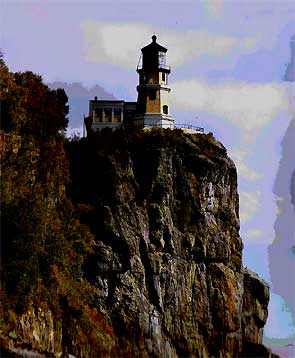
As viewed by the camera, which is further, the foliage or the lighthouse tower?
the lighthouse tower

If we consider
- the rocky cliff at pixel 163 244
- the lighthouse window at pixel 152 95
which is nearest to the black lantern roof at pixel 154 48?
the lighthouse window at pixel 152 95

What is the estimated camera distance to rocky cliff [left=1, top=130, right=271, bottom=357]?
167ft

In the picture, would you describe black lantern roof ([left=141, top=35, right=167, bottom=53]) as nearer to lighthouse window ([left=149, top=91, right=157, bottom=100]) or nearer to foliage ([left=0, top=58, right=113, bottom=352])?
lighthouse window ([left=149, top=91, right=157, bottom=100])

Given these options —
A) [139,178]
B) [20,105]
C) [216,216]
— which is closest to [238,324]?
[216,216]

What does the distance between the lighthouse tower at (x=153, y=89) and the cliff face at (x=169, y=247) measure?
304 cm

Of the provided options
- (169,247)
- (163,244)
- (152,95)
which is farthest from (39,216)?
(152,95)

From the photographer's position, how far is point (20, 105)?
47375mm

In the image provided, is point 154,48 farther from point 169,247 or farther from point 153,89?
point 169,247

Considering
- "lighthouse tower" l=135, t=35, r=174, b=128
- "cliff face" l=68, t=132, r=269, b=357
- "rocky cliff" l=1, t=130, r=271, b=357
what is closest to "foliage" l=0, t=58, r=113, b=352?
"rocky cliff" l=1, t=130, r=271, b=357

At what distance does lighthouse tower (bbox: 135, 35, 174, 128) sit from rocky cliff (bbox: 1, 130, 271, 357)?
2.84m

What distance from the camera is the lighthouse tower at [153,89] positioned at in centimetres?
5856

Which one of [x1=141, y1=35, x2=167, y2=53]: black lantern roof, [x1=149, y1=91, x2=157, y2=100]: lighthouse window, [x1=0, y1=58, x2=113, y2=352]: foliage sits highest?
[x1=141, y1=35, x2=167, y2=53]: black lantern roof

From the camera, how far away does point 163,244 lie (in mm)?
53312

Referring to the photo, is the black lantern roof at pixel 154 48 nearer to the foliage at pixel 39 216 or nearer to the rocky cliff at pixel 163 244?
the rocky cliff at pixel 163 244
